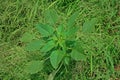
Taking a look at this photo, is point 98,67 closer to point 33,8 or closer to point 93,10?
point 93,10

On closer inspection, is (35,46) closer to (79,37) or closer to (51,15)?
(51,15)

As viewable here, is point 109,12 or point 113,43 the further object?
point 109,12

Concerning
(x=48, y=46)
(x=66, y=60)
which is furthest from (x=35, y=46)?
(x=66, y=60)

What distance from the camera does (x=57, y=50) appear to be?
173 centimetres

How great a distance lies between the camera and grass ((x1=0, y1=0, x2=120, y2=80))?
1907 millimetres

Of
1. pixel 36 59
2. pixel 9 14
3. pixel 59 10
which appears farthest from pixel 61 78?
pixel 9 14

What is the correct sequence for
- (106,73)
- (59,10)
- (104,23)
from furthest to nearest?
(59,10), (104,23), (106,73)

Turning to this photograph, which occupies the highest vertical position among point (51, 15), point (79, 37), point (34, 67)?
point (51, 15)

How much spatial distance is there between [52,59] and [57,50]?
59 mm

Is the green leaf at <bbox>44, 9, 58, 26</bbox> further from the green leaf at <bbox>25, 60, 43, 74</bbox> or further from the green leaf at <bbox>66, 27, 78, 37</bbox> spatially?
the green leaf at <bbox>25, 60, 43, 74</bbox>

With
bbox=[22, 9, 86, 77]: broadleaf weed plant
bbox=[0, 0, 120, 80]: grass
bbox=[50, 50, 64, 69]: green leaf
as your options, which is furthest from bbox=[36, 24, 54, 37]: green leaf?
bbox=[0, 0, 120, 80]: grass

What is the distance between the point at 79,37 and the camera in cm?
197

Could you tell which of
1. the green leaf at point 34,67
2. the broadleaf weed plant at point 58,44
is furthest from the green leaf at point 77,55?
the green leaf at point 34,67

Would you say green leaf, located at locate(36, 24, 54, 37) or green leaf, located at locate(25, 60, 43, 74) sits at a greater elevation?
green leaf, located at locate(36, 24, 54, 37)
